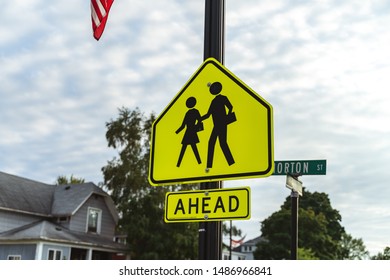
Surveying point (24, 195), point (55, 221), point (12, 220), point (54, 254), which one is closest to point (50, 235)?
point (54, 254)

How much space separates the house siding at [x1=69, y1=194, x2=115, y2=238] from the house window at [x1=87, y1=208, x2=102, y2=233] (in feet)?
1.15

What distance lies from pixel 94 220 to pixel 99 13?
33.0 meters

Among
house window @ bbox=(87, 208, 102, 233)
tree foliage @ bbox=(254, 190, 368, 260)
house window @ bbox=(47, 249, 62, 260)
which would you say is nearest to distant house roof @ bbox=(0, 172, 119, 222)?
house window @ bbox=(87, 208, 102, 233)

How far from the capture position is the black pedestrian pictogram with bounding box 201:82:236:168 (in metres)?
3.61

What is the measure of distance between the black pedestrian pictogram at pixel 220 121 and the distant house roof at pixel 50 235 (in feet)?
92.1

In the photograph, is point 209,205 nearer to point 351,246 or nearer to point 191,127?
point 191,127

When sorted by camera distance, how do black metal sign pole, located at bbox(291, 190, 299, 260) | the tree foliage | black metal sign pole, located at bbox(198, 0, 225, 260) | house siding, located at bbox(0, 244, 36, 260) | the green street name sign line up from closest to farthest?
black metal sign pole, located at bbox(198, 0, 225, 260) → the green street name sign → black metal sign pole, located at bbox(291, 190, 299, 260) → house siding, located at bbox(0, 244, 36, 260) → the tree foliage

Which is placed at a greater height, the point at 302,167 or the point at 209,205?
the point at 302,167

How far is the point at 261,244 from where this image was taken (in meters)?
54.1

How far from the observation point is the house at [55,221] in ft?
100

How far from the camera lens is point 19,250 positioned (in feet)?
100

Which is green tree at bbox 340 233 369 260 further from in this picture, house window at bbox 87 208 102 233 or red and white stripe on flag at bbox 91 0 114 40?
red and white stripe on flag at bbox 91 0 114 40

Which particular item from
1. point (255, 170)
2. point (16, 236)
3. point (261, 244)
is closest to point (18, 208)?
point (16, 236)
